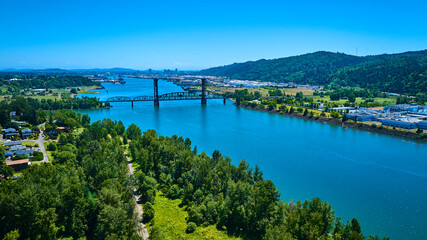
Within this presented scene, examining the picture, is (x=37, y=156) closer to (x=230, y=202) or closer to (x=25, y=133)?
(x=25, y=133)

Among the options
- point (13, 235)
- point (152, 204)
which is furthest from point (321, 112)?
point (13, 235)

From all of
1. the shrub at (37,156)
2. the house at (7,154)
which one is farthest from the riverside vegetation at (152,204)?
the house at (7,154)

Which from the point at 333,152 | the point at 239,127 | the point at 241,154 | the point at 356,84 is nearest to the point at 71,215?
the point at 241,154

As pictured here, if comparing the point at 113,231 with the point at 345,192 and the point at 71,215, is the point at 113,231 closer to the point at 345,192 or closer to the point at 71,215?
the point at 71,215

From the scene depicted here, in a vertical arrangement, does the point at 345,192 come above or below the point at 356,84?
below

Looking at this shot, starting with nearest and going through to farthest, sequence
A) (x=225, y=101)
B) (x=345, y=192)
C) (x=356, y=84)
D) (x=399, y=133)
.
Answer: (x=345, y=192)
(x=399, y=133)
(x=225, y=101)
(x=356, y=84)

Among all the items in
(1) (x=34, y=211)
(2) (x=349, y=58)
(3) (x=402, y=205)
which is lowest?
(3) (x=402, y=205)

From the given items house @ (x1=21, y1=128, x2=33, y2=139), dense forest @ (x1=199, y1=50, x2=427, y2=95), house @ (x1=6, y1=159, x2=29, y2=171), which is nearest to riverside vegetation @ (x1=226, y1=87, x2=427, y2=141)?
dense forest @ (x1=199, y1=50, x2=427, y2=95)
